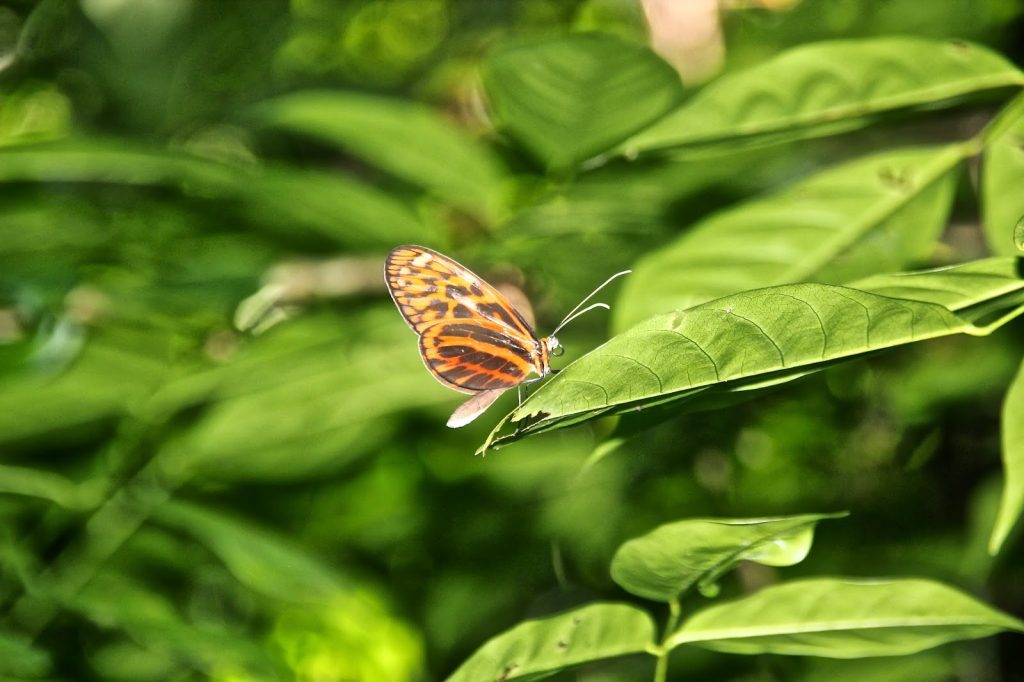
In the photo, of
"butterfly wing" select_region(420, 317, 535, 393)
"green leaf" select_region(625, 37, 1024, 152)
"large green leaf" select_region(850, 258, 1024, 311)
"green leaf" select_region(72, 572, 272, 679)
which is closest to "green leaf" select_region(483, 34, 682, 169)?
"green leaf" select_region(625, 37, 1024, 152)

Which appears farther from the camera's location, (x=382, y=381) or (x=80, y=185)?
(x=80, y=185)

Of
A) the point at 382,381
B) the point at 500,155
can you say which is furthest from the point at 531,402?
the point at 500,155

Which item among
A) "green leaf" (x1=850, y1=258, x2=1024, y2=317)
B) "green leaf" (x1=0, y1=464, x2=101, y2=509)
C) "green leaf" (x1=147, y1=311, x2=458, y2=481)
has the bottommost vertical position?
"green leaf" (x1=0, y1=464, x2=101, y2=509)

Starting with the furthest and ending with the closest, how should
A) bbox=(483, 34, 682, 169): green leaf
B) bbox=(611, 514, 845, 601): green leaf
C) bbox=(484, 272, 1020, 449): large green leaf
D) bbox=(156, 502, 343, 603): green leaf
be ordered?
bbox=(156, 502, 343, 603): green leaf
bbox=(483, 34, 682, 169): green leaf
bbox=(611, 514, 845, 601): green leaf
bbox=(484, 272, 1020, 449): large green leaf

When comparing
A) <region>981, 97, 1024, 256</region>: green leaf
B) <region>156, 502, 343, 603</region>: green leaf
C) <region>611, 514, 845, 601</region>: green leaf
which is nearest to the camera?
<region>611, 514, 845, 601</region>: green leaf

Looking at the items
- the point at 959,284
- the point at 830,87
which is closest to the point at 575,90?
the point at 830,87

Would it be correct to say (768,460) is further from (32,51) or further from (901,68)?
(32,51)

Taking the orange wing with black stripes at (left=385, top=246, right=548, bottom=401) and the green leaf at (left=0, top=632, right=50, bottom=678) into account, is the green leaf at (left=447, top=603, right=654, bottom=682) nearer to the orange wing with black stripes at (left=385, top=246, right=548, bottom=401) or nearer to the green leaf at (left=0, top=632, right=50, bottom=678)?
the orange wing with black stripes at (left=385, top=246, right=548, bottom=401)
